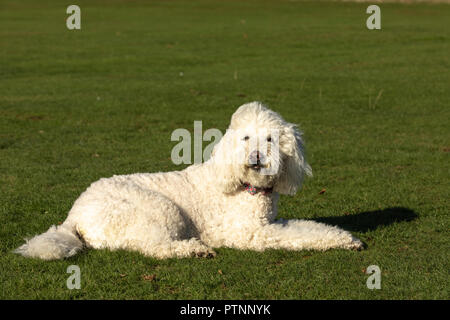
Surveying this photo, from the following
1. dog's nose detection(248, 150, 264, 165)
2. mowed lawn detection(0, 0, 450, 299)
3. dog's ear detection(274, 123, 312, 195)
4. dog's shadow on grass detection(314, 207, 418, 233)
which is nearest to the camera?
mowed lawn detection(0, 0, 450, 299)

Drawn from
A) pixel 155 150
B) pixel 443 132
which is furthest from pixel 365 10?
pixel 155 150

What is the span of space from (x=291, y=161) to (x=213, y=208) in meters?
1.14

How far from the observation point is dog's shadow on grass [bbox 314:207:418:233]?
28.8 ft

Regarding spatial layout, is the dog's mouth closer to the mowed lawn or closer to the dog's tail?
the mowed lawn

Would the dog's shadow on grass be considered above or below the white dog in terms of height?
below

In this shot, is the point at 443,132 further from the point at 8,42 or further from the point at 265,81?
the point at 8,42

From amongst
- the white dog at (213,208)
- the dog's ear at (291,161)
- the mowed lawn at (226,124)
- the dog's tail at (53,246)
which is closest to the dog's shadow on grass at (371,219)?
the mowed lawn at (226,124)

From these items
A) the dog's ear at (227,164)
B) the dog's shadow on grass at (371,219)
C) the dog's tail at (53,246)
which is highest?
the dog's ear at (227,164)

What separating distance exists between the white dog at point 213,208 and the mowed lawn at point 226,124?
19 cm

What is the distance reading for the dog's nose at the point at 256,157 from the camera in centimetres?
690

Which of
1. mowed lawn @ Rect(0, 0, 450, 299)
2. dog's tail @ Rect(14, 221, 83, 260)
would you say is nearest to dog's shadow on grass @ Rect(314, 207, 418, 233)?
mowed lawn @ Rect(0, 0, 450, 299)

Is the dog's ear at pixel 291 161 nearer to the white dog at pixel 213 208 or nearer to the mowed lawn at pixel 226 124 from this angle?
the white dog at pixel 213 208

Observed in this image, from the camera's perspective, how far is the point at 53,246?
6734 mm

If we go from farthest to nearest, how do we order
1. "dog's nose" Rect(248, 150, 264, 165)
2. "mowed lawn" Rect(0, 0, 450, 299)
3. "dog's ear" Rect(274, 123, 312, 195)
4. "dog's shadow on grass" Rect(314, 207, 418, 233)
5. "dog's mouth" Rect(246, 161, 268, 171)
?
1. "dog's shadow on grass" Rect(314, 207, 418, 233)
2. "dog's ear" Rect(274, 123, 312, 195)
3. "dog's mouth" Rect(246, 161, 268, 171)
4. "dog's nose" Rect(248, 150, 264, 165)
5. "mowed lawn" Rect(0, 0, 450, 299)
